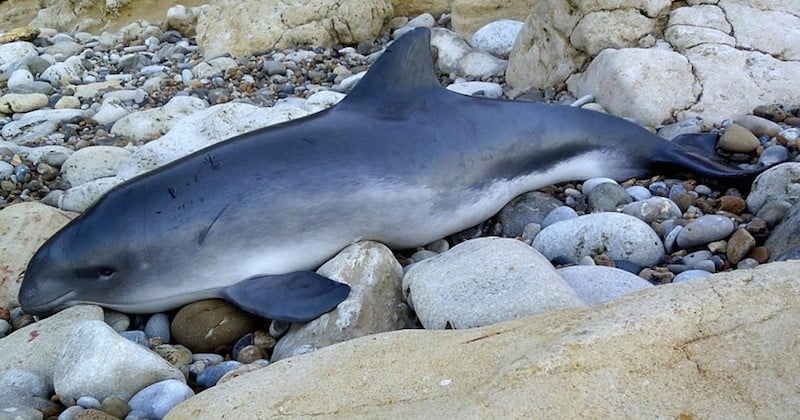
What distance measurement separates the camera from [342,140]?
14.1ft

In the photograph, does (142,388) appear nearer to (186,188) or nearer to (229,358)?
(229,358)

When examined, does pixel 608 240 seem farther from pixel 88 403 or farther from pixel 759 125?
pixel 88 403

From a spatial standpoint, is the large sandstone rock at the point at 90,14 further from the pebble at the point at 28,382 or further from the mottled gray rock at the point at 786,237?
the mottled gray rock at the point at 786,237

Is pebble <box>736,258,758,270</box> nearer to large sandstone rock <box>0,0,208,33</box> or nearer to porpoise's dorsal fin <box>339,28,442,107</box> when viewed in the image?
porpoise's dorsal fin <box>339,28,442,107</box>

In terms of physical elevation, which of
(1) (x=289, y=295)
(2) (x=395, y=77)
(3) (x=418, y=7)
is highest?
(2) (x=395, y=77)

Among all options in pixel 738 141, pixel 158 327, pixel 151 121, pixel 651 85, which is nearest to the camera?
pixel 158 327

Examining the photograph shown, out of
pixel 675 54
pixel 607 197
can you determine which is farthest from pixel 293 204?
pixel 675 54

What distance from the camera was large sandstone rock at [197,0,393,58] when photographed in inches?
377

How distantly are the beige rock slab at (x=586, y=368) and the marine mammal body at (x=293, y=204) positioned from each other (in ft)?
4.23

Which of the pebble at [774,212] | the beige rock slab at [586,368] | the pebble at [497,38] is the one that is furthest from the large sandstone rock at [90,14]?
the beige rock slab at [586,368]

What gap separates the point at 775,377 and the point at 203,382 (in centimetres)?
214

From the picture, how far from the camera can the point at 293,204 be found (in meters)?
4.09

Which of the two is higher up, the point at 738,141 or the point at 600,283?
the point at 600,283

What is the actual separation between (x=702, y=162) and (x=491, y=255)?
2.12m
